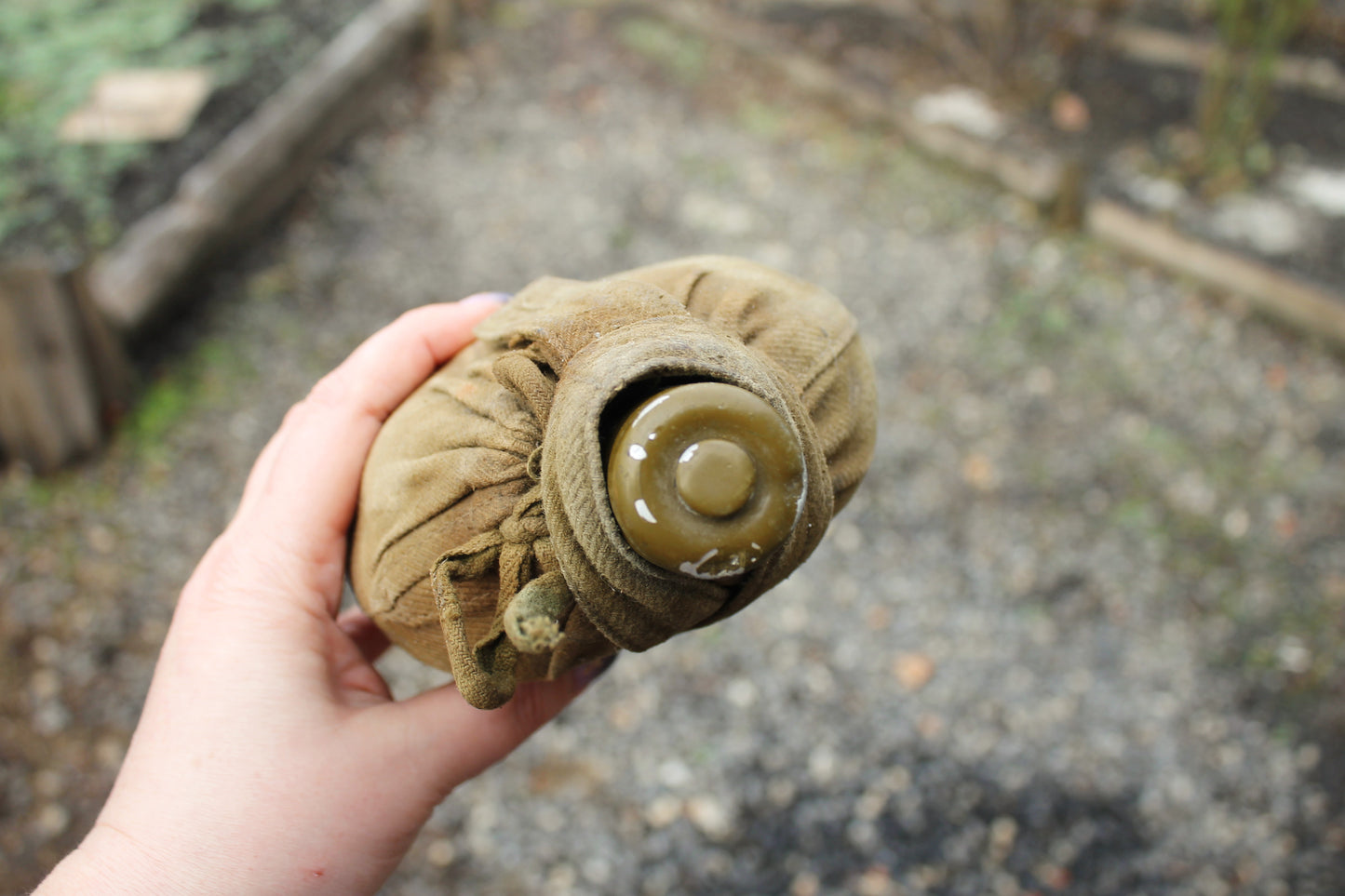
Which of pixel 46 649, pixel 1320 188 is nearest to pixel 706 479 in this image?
pixel 46 649

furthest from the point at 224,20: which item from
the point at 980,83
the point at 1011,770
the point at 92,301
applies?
the point at 1011,770

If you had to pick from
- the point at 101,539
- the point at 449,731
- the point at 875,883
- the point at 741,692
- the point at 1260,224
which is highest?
the point at 449,731

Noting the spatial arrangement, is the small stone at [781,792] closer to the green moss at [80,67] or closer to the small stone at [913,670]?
the small stone at [913,670]

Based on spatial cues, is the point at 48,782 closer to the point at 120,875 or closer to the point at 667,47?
the point at 120,875

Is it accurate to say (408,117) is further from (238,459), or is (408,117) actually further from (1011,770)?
(1011,770)

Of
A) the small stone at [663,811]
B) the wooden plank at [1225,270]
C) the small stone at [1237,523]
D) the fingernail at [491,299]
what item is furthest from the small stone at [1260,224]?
the fingernail at [491,299]
